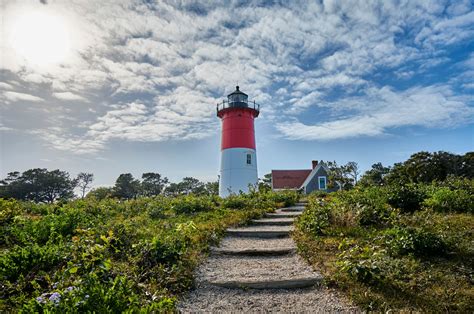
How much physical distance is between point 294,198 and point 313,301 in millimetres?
9594

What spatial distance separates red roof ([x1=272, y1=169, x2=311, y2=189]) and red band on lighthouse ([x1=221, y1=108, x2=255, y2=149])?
11098 mm

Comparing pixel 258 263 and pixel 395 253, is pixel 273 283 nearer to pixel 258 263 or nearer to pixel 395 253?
pixel 258 263

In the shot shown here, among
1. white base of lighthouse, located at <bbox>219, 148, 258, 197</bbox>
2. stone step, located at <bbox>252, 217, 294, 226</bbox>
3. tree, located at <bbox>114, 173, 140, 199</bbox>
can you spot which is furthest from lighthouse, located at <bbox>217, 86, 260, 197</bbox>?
tree, located at <bbox>114, 173, 140, 199</bbox>

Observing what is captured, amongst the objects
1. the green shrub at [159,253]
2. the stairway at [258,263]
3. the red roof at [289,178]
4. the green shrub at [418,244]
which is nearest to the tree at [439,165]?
the red roof at [289,178]

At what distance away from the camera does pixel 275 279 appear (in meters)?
4.41

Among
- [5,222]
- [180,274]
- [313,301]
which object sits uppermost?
[5,222]

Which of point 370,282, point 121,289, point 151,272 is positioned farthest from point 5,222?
point 370,282

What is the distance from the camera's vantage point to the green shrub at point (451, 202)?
7816 millimetres

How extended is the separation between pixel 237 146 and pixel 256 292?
18824 mm

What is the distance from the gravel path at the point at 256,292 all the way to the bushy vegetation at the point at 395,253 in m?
0.25

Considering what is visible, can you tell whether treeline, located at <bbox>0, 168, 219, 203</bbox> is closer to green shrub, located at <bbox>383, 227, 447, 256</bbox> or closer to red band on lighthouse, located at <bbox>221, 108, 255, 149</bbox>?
red band on lighthouse, located at <bbox>221, 108, 255, 149</bbox>

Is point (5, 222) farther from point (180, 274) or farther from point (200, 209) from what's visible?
point (200, 209)

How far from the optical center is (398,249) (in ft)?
16.0

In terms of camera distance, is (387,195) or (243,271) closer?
(243,271)
